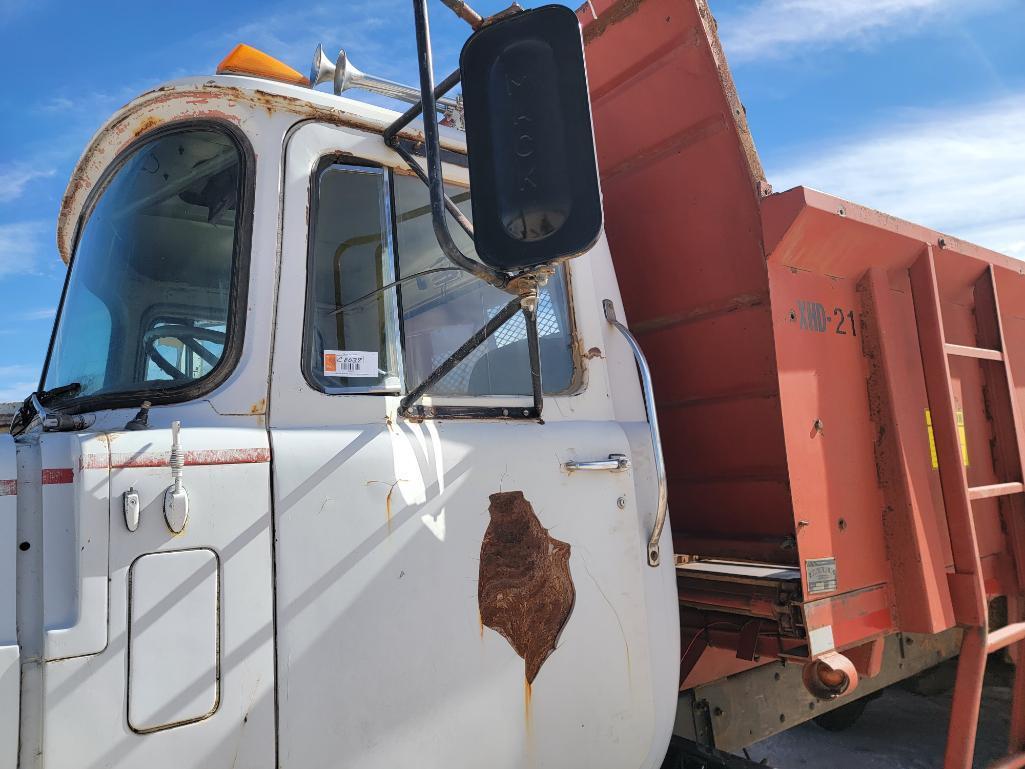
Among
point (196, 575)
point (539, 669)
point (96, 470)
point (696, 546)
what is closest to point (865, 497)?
point (696, 546)

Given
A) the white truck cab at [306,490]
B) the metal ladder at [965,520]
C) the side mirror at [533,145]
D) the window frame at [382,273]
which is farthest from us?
the metal ladder at [965,520]

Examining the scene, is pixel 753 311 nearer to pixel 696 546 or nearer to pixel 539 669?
pixel 696 546

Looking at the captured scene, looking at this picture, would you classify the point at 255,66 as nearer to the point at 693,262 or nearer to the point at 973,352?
the point at 693,262

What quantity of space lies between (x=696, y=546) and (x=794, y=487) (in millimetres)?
520

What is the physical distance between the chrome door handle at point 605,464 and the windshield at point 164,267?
88 centimetres

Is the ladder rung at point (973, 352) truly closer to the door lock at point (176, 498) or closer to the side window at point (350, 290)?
the side window at point (350, 290)

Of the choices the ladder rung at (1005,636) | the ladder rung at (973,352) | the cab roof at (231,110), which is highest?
the cab roof at (231,110)

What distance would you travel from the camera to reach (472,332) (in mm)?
2123

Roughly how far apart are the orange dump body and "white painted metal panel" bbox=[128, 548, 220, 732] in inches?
61.7

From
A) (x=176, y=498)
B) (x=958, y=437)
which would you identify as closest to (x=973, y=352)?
(x=958, y=437)

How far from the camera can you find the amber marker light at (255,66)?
1.99m

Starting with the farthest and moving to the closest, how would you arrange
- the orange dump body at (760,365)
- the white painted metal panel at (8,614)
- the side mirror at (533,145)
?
the orange dump body at (760,365) → the side mirror at (533,145) → the white painted metal panel at (8,614)

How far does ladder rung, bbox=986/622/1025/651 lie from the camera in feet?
9.07

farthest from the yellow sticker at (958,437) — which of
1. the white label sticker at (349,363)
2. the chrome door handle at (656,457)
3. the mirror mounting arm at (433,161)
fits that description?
the white label sticker at (349,363)
